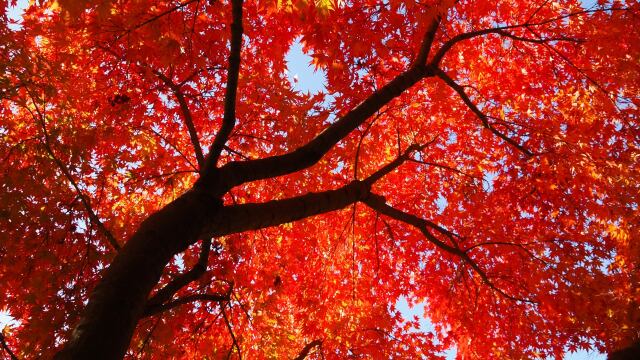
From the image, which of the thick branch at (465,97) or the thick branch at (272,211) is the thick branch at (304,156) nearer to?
the thick branch at (272,211)

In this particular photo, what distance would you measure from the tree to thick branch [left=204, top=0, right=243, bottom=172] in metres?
0.02

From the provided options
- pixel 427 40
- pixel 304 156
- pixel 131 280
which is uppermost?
pixel 427 40

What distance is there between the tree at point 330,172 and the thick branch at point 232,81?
0.02m

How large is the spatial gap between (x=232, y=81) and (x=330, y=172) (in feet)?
15.3

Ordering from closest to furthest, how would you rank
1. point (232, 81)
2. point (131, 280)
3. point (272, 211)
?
point (131, 280) → point (232, 81) → point (272, 211)

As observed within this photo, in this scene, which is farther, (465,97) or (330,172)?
(330,172)

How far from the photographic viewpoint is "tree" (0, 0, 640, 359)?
15.5 ft

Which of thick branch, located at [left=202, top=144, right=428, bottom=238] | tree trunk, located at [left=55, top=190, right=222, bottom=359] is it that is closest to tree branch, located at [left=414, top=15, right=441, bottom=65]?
thick branch, located at [left=202, top=144, right=428, bottom=238]

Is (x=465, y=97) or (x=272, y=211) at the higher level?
(x=465, y=97)

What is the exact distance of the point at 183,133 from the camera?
7.82 m

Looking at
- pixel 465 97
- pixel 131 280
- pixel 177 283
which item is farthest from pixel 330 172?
pixel 131 280

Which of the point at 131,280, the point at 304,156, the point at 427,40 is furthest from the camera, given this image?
the point at 427,40

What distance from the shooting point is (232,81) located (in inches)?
127

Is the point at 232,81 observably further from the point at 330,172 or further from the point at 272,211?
the point at 330,172
